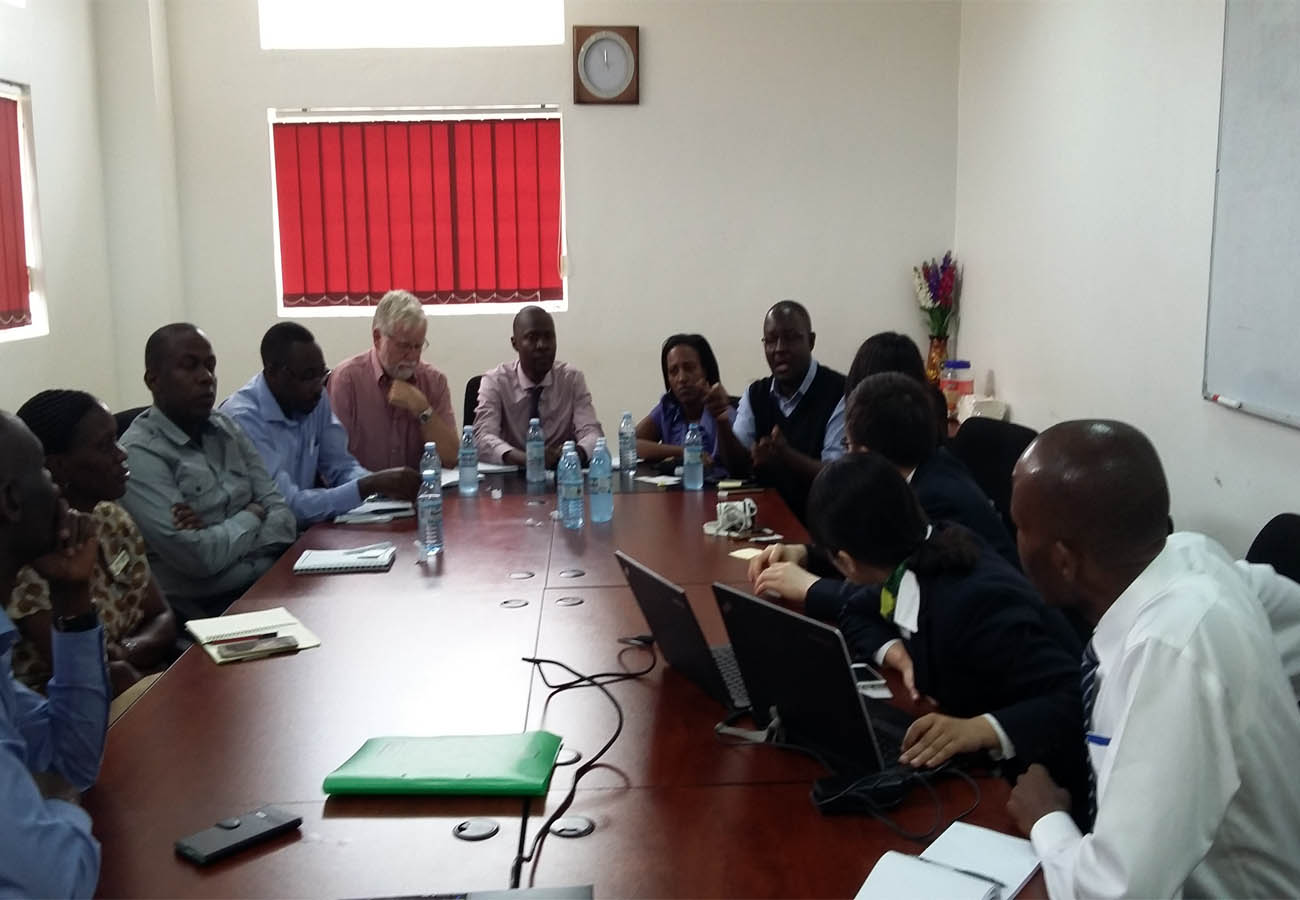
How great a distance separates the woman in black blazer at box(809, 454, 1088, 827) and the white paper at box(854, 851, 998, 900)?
0.31 metres

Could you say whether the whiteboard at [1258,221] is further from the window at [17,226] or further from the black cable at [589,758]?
the window at [17,226]

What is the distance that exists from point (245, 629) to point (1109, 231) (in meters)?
3.23

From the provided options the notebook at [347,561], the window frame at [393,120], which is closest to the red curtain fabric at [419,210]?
the window frame at [393,120]

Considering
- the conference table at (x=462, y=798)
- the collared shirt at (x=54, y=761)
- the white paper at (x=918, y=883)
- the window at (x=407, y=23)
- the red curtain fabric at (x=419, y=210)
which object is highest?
the window at (x=407, y=23)

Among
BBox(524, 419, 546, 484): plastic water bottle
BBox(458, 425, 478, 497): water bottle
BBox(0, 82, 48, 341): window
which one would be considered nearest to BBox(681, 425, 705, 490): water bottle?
BBox(524, 419, 546, 484): plastic water bottle

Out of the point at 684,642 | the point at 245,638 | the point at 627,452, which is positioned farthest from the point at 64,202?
the point at 684,642

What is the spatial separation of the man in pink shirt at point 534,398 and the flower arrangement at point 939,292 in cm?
206

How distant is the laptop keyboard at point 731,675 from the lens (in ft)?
6.36

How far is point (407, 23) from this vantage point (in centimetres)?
571

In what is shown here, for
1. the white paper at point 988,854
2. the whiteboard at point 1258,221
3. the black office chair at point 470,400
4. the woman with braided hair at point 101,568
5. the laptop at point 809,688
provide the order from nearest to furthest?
1. the white paper at point 988,854
2. the laptop at point 809,688
3. the woman with braided hair at point 101,568
4. the whiteboard at point 1258,221
5. the black office chair at point 470,400

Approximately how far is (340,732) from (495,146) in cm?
442

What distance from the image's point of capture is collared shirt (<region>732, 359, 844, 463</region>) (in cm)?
420

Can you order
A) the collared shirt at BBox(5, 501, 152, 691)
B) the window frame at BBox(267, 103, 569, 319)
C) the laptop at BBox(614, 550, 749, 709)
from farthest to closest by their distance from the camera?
1. the window frame at BBox(267, 103, 569, 319)
2. the collared shirt at BBox(5, 501, 152, 691)
3. the laptop at BBox(614, 550, 749, 709)

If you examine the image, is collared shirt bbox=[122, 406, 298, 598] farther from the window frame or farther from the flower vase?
the flower vase
